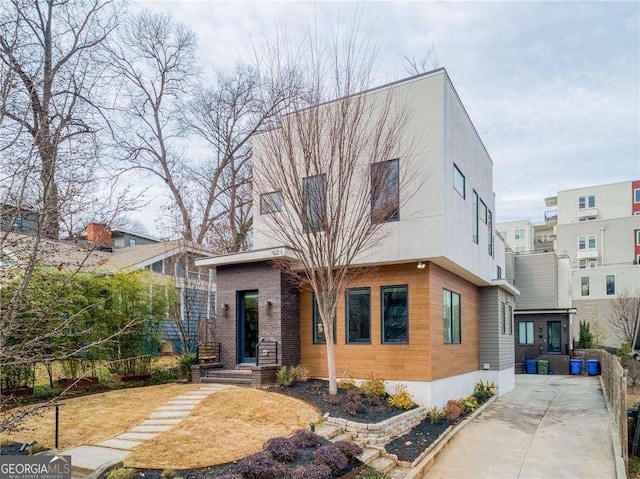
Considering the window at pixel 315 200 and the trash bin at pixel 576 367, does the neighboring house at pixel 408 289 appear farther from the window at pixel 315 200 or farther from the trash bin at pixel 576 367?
the trash bin at pixel 576 367

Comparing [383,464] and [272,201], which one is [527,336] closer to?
[272,201]

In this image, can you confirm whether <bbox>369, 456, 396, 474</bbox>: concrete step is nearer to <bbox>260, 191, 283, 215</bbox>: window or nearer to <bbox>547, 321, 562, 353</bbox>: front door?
<bbox>260, 191, 283, 215</bbox>: window

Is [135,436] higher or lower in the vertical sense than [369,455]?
higher

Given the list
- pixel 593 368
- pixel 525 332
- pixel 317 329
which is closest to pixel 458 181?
pixel 317 329

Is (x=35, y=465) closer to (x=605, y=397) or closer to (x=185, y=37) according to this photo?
(x=605, y=397)

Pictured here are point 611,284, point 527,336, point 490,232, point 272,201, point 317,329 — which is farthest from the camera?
point 611,284

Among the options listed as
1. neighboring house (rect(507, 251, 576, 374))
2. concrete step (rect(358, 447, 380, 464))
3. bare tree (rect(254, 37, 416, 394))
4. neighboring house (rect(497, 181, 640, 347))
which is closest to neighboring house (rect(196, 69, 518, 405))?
bare tree (rect(254, 37, 416, 394))

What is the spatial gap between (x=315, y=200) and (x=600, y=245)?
42177 mm

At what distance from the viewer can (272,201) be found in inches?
447

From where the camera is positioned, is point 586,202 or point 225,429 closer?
point 225,429

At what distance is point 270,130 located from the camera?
10.8 metres

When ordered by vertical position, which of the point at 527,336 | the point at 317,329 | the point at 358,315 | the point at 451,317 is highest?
the point at 358,315

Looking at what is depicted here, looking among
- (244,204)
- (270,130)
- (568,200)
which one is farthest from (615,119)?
(568,200)

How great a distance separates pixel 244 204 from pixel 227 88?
19.3 ft
